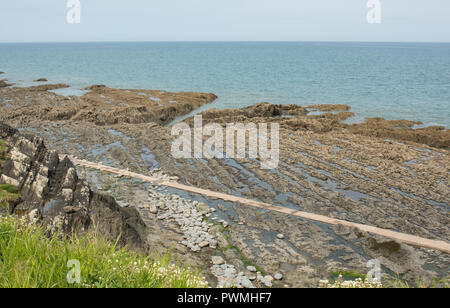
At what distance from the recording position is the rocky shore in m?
9.16

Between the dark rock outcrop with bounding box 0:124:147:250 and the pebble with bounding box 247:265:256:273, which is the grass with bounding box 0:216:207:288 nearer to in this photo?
the dark rock outcrop with bounding box 0:124:147:250

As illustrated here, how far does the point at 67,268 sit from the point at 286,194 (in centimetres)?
1031

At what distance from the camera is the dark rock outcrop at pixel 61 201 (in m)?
8.60

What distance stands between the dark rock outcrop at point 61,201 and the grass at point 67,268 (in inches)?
107

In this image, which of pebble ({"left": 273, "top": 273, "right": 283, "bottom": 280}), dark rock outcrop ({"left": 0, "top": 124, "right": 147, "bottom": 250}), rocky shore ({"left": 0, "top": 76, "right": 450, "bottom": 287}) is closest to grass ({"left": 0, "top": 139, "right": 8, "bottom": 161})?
dark rock outcrop ({"left": 0, "top": 124, "right": 147, "bottom": 250})

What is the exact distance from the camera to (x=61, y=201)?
30.6 feet

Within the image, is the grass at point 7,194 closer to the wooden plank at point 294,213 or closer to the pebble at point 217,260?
the pebble at point 217,260

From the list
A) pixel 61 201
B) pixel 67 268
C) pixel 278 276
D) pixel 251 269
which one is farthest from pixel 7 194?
pixel 278 276

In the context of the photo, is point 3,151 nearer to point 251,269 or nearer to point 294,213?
point 251,269

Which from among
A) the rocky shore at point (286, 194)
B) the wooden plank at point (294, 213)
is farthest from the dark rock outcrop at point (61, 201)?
the wooden plank at point (294, 213)

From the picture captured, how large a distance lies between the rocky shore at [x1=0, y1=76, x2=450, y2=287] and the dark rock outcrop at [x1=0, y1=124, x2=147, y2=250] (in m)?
0.12
